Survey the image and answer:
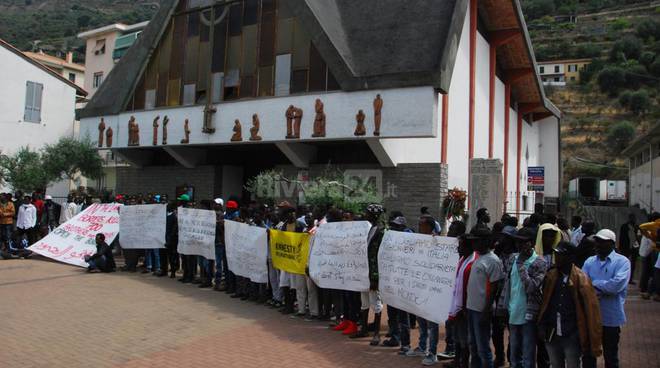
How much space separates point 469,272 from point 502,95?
74.5 ft

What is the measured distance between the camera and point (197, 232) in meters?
11.5

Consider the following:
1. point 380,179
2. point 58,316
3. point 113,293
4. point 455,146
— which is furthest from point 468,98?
point 58,316

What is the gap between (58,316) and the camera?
8258 mm

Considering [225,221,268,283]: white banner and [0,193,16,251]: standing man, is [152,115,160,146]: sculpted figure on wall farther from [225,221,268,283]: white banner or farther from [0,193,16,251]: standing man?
[225,221,268,283]: white banner

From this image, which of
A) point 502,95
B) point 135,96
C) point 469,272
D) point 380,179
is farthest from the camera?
point 502,95

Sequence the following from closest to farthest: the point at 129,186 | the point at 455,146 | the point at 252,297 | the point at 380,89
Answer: the point at 252,297 < the point at 380,89 < the point at 455,146 < the point at 129,186

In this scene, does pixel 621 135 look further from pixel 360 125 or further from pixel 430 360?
pixel 430 360

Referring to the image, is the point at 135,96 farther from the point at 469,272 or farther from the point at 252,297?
the point at 469,272

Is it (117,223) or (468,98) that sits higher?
(468,98)

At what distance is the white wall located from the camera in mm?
31000

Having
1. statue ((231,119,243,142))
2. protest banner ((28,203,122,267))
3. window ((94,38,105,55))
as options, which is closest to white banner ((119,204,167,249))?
protest banner ((28,203,122,267))

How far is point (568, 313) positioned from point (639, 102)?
96.3 m

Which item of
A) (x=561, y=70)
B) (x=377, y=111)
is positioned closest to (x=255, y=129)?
(x=377, y=111)

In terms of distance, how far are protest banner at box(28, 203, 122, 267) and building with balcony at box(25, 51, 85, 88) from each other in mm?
45543
